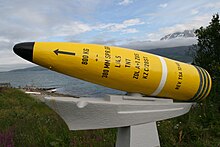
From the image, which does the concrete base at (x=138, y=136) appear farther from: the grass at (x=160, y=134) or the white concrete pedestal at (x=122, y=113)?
the grass at (x=160, y=134)

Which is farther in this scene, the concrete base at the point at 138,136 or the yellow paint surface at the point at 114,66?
the concrete base at the point at 138,136

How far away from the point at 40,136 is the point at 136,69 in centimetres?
276

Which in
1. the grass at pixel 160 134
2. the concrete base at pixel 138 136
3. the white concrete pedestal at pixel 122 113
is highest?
the white concrete pedestal at pixel 122 113

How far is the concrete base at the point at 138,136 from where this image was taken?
296cm

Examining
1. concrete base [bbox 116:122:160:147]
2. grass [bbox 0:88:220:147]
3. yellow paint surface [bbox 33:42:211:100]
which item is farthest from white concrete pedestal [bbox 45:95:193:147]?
grass [bbox 0:88:220:147]

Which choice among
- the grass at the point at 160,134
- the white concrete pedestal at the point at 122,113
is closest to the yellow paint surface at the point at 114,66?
the white concrete pedestal at the point at 122,113

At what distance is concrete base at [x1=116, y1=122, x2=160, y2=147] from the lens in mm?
2965

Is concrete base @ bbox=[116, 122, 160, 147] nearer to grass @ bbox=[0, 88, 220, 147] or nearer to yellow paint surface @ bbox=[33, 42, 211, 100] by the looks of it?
yellow paint surface @ bbox=[33, 42, 211, 100]

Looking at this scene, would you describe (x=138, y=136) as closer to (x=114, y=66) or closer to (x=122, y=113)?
(x=122, y=113)

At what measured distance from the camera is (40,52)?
2.60 meters

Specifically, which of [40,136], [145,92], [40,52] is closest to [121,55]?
[145,92]

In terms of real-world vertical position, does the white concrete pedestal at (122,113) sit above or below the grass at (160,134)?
above

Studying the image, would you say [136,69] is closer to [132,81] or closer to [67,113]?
[132,81]

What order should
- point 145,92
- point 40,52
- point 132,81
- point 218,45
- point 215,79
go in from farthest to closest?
point 218,45
point 215,79
point 145,92
point 132,81
point 40,52
